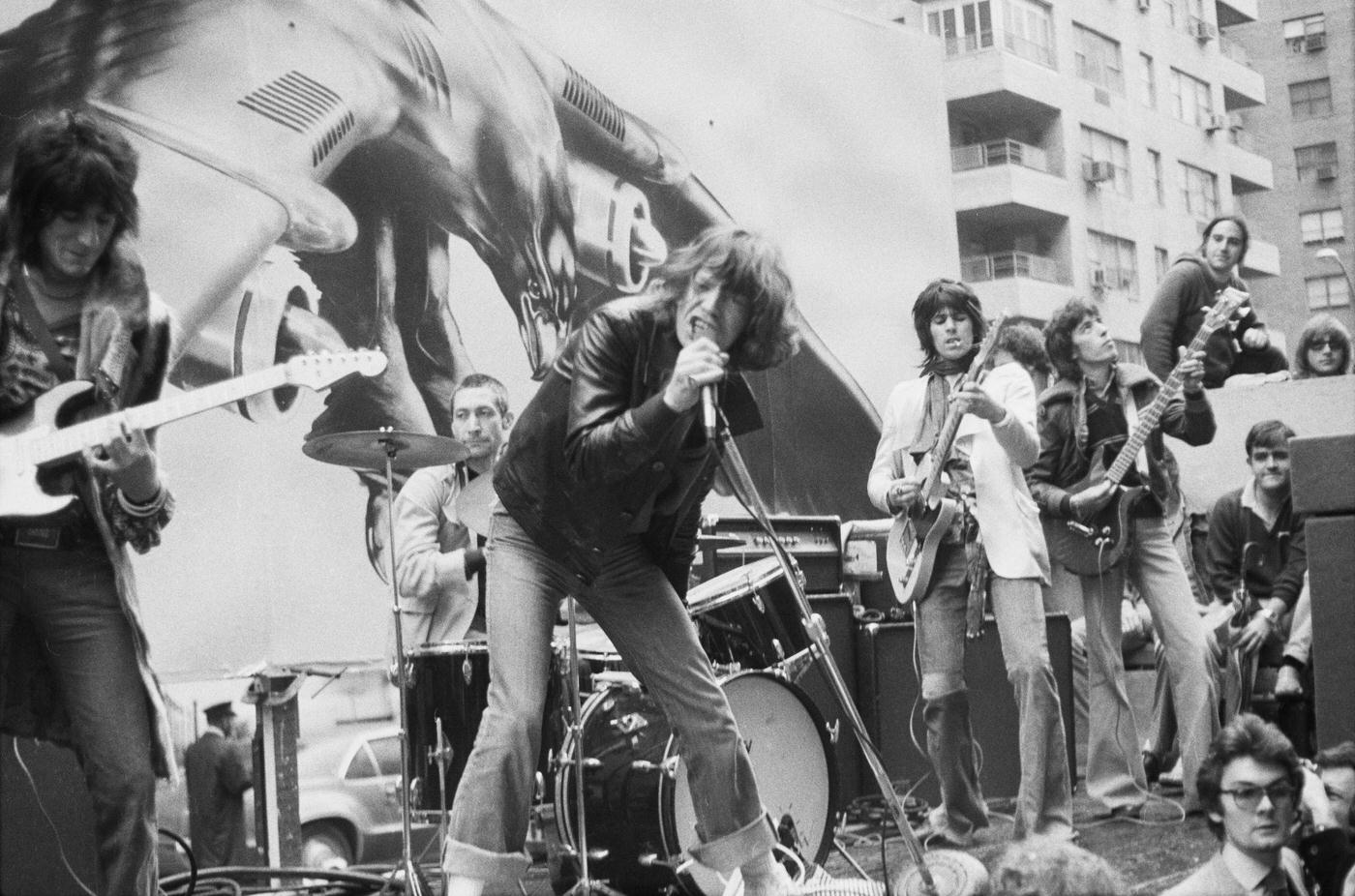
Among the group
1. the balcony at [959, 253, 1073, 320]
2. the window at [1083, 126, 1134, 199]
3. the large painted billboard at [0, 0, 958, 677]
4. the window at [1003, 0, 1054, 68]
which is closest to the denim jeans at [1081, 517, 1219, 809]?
the large painted billboard at [0, 0, 958, 677]

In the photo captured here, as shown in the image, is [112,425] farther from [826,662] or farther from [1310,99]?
[1310,99]

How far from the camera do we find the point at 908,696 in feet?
27.0

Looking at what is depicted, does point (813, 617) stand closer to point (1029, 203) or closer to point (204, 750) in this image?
point (204, 750)

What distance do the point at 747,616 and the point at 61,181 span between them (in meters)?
2.99

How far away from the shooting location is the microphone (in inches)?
143

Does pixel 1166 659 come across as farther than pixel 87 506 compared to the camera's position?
Yes

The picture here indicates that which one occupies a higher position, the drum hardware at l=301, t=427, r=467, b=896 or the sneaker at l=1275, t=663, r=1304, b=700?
the drum hardware at l=301, t=427, r=467, b=896

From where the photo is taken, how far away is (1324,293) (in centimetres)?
3975

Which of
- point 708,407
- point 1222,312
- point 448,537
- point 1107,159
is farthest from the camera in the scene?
point 1107,159

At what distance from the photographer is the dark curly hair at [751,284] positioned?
162 inches

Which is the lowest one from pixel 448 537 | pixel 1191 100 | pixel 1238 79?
pixel 448 537

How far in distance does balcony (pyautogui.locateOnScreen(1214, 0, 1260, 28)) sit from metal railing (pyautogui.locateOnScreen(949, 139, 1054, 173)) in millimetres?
7125

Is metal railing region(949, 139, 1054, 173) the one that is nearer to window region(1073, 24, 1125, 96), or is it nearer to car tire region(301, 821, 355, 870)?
window region(1073, 24, 1125, 96)

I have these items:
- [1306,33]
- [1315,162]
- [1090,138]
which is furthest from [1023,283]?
[1306,33]
